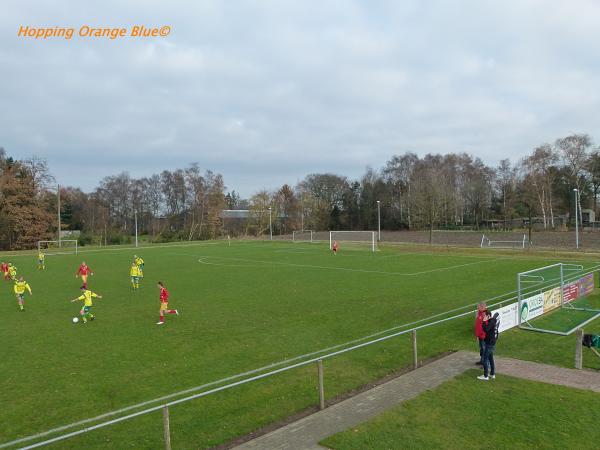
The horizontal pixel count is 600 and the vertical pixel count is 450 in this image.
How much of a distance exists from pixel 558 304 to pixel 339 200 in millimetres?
92414

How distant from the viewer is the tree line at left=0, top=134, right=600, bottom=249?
2894 inches

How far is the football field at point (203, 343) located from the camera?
8.59m

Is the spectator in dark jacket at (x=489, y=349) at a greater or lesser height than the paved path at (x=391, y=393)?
greater

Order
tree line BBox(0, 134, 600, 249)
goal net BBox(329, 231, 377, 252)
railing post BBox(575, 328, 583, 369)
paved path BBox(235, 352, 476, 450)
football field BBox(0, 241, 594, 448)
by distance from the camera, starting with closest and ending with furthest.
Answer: paved path BBox(235, 352, 476, 450), football field BBox(0, 241, 594, 448), railing post BBox(575, 328, 583, 369), goal net BBox(329, 231, 377, 252), tree line BBox(0, 134, 600, 249)

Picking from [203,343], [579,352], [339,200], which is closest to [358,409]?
[579,352]

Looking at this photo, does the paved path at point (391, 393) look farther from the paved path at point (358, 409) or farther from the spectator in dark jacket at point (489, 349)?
the spectator in dark jacket at point (489, 349)

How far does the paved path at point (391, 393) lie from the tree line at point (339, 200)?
64.8 metres

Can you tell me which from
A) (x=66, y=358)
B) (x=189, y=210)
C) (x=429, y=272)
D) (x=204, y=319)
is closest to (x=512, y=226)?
(x=429, y=272)

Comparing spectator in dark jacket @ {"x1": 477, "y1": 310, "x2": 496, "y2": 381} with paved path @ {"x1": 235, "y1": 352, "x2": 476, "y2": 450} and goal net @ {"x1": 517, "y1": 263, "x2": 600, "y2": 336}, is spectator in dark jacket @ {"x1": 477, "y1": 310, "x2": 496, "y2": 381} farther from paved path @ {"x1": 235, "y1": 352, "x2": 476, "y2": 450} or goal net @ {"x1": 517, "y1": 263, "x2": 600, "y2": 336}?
goal net @ {"x1": 517, "y1": 263, "x2": 600, "y2": 336}

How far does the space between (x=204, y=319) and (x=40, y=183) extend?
6975cm

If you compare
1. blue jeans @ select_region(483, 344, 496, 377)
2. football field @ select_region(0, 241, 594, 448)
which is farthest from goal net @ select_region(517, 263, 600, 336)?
blue jeans @ select_region(483, 344, 496, 377)

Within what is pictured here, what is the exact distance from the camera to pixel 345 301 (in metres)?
20.3

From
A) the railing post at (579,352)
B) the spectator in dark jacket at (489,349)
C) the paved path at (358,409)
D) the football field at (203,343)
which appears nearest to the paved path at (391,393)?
the paved path at (358,409)

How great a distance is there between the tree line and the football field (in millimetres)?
53330
